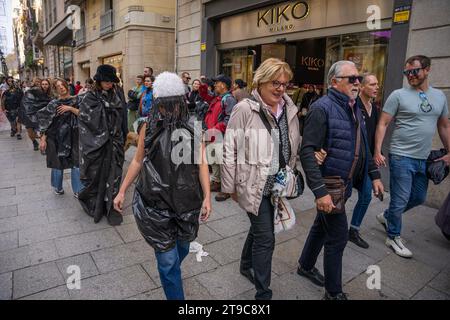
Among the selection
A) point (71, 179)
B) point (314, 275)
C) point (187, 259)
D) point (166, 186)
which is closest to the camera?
point (166, 186)

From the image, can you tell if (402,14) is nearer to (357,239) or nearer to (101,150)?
(357,239)

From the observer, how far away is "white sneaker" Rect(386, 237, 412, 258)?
3.41 metres

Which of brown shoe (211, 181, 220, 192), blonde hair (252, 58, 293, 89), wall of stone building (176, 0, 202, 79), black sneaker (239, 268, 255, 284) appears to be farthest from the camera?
wall of stone building (176, 0, 202, 79)

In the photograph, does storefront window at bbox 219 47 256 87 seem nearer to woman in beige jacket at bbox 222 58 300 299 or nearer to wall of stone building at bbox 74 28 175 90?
wall of stone building at bbox 74 28 175 90

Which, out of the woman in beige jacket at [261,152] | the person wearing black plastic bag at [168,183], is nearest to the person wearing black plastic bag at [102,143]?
the person wearing black plastic bag at [168,183]

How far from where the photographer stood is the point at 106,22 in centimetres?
1538

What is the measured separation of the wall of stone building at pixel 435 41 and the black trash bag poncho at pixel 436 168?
1508 mm

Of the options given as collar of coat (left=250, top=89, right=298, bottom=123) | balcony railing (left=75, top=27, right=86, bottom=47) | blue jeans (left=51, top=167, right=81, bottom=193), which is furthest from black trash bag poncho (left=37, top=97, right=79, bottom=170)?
balcony railing (left=75, top=27, right=86, bottom=47)

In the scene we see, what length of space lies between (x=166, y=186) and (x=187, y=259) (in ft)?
4.60

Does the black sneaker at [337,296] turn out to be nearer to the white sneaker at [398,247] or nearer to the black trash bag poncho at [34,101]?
the white sneaker at [398,247]

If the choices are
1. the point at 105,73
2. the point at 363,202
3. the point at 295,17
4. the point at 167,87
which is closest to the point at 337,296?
the point at 363,202

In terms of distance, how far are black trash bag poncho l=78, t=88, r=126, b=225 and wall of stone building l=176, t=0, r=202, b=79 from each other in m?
6.30
